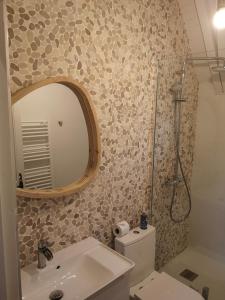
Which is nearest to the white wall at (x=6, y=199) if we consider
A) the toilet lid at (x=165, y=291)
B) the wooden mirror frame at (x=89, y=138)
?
the wooden mirror frame at (x=89, y=138)

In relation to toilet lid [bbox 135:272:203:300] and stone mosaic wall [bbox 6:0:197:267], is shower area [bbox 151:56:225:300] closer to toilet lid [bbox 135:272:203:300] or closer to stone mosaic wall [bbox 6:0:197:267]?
stone mosaic wall [bbox 6:0:197:267]

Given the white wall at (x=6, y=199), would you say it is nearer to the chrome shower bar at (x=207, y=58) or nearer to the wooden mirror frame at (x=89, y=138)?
the wooden mirror frame at (x=89, y=138)

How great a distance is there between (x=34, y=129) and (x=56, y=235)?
0.72 m

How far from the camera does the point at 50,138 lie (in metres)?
1.48

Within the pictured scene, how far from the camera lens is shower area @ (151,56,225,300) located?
2.30 m

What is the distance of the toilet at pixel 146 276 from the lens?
1.80 m

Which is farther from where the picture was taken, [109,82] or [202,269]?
[202,269]

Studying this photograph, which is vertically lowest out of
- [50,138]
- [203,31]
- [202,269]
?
[202,269]

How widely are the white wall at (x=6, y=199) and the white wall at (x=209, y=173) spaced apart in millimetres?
2419

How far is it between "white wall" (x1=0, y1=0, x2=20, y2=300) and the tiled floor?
2.25 meters

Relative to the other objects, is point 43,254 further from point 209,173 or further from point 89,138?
point 209,173

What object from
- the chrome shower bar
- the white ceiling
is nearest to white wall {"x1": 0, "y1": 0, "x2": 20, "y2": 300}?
the white ceiling

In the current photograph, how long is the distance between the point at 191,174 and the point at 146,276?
4.12ft

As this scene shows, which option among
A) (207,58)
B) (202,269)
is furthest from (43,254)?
(207,58)
